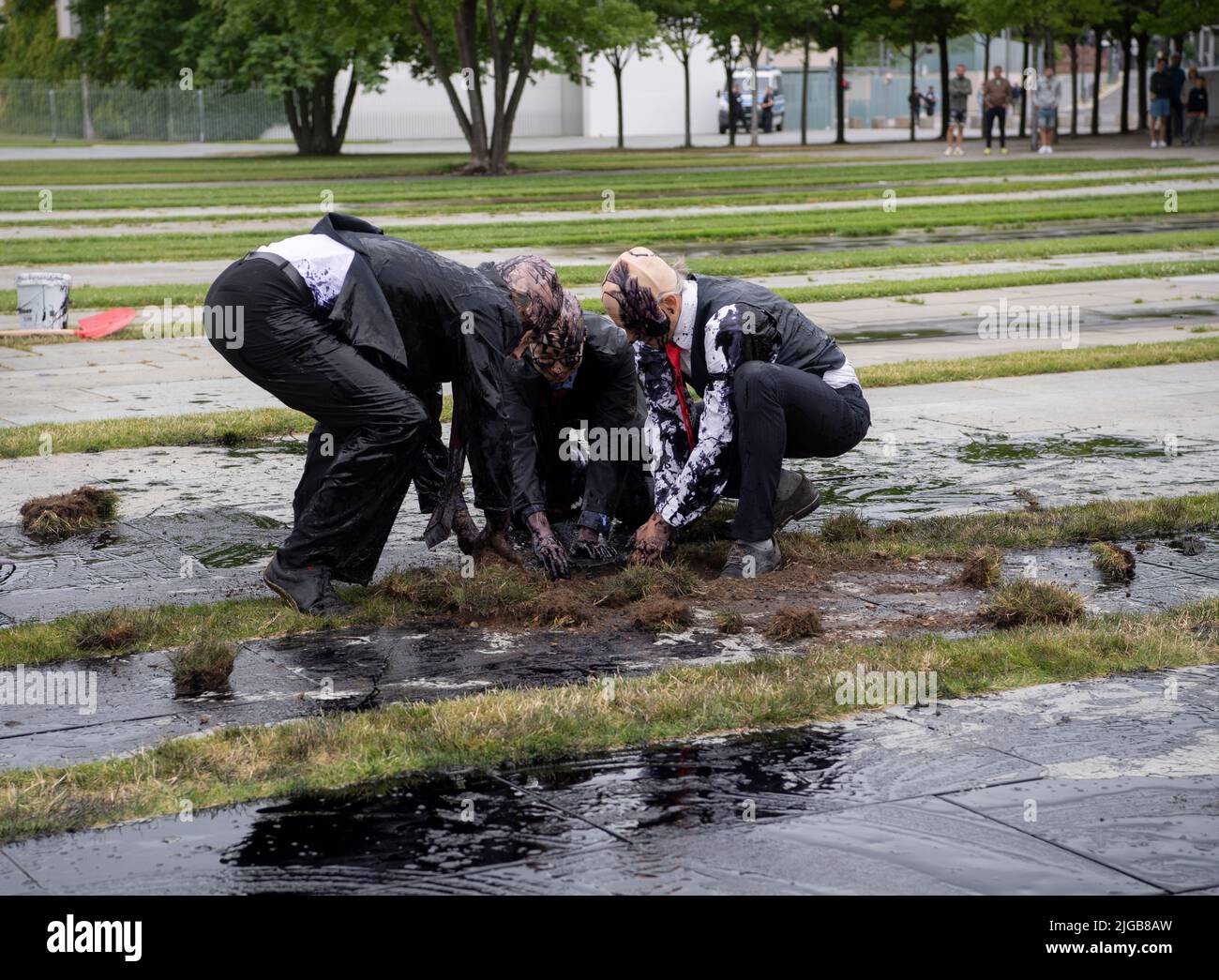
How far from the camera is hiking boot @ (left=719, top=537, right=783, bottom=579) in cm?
618

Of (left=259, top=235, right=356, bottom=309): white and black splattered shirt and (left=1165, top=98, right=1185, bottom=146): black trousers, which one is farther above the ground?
(left=1165, top=98, right=1185, bottom=146): black trousers

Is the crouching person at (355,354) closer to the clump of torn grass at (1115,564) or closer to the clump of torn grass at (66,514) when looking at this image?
the clump of torn grass at (66,514)

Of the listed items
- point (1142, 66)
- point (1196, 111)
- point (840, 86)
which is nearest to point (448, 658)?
point (1196, 111)

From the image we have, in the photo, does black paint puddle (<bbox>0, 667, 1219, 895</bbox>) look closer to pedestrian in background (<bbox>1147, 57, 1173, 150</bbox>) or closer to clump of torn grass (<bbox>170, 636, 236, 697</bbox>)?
clump of torn grass (<bbox>170, 636, 236, 697</bbox>)

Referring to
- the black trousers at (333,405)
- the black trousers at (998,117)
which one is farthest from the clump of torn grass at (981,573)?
the black trousers at (998,117)

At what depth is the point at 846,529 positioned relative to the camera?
6.78 meters

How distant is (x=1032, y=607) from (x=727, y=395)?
4.45ft

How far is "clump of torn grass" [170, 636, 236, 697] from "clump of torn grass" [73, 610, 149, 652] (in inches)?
14.7

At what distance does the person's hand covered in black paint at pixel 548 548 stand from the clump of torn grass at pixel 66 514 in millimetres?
2130

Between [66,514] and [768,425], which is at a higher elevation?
[768,425]

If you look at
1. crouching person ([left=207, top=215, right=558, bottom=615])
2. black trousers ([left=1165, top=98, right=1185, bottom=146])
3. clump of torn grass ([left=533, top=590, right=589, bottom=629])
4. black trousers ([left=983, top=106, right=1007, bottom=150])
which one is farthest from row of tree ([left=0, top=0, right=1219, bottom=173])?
clump of torn grass ([left=533, top=590, right=589, bottom=629])

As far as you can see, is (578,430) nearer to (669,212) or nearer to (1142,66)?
(669,212)

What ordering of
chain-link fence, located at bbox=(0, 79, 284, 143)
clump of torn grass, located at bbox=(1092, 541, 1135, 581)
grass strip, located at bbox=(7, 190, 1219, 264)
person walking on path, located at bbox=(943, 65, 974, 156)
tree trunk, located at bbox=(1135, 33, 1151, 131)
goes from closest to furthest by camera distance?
clump of torn grass, located at bbox=(1092, 541, 1135, 581) < grass strip, located at bbox=(7, 190, 1219, 264) < person walking on path, located at bbox=(943, 65, 974, 156) < tree trunk, located at bbox=(1135, 33, 1151, 131) < chain-link fence, located at bbox=(0, 79, 284, 143)

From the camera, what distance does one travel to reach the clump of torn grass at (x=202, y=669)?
491 cm
